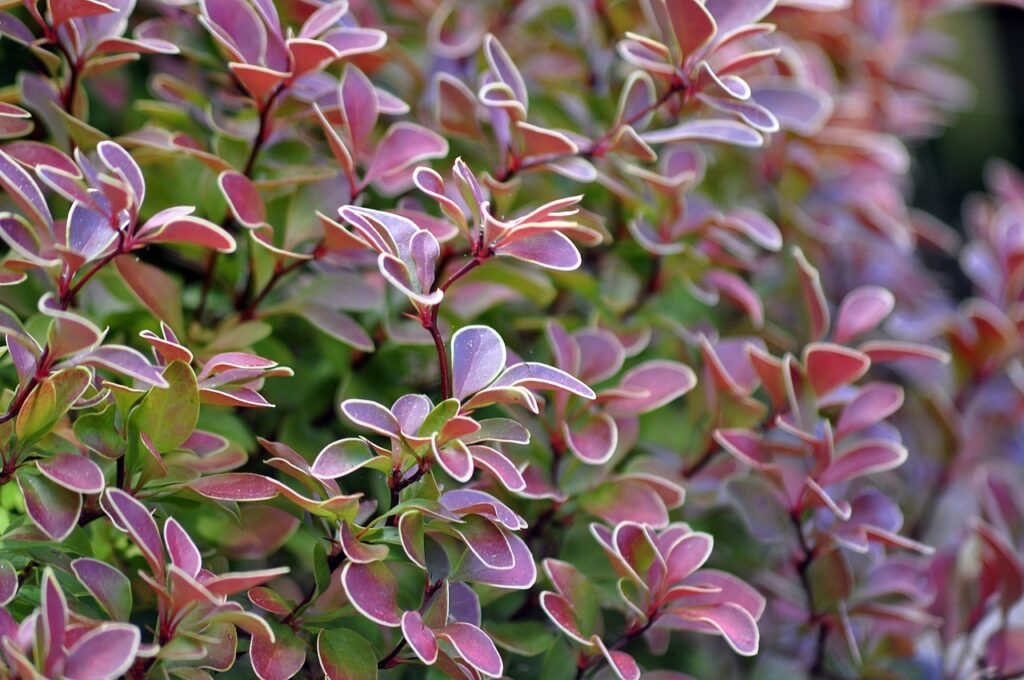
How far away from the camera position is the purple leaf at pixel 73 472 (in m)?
0.51

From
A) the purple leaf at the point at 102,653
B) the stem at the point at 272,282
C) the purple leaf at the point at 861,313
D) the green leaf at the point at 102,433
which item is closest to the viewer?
the purple leaf at the point at 102,653

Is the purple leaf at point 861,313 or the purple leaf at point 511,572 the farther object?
the purple leaf at point 861,313

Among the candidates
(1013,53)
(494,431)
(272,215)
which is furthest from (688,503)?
(1013,53)

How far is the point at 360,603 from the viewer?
531 mm

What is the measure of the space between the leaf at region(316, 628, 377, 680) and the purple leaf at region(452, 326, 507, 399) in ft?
0.52

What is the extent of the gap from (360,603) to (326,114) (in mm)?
343

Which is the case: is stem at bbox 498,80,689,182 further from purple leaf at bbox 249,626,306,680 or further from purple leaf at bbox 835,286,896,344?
purple leaf at bbox 249,626,306,680

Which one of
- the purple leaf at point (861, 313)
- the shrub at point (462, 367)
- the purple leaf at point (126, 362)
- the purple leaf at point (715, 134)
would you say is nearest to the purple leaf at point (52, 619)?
the shrub at point (462, 367)

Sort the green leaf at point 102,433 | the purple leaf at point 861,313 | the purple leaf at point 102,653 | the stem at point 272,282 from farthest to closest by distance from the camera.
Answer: the purple leaf at point 861,313 → the stem at point 272,282 → the green leaf at point 102,433 → the purple leaf at point 102,653

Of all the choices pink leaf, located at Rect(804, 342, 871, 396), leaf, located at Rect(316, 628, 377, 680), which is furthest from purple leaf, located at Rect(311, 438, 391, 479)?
pink leaf, located at Rect(804, 342, 871, 396)

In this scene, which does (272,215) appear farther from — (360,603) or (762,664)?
(762,664)

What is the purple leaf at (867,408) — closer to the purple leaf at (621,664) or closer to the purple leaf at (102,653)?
the purple leaf at (621,664)

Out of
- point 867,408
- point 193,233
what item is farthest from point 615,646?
point 193,233

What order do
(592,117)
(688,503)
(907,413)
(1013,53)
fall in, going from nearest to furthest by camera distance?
1. (688,503)
2. (592,117)
3. (907,413)
4. (1013,53)
